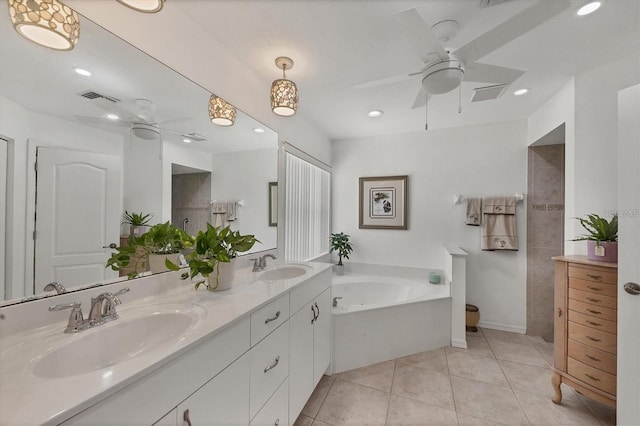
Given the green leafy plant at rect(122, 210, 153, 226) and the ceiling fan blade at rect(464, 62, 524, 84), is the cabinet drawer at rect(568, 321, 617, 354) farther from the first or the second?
the green leafy plant at rect(122, 210, 153, 226)

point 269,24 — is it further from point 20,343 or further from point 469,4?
point 20,343

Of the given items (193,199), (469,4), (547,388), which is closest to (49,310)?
(193,199)

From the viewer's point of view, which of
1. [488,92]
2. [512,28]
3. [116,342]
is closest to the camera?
[116,342]

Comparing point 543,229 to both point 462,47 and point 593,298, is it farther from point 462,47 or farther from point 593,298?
point 462,47

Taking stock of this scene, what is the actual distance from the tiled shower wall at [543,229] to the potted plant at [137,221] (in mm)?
3725

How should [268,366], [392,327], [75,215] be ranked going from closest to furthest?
1. [75,215]
2. [268,366]
3. [392,327]

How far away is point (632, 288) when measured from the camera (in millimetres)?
1298

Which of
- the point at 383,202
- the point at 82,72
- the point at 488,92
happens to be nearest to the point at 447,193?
the point at 383,202

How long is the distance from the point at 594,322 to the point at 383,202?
223 cm

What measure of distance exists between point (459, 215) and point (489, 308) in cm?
119

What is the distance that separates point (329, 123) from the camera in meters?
3.05

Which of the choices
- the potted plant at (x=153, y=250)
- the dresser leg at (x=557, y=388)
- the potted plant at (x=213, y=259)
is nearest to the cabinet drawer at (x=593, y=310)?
the dresser leg at (x=557, y=388)

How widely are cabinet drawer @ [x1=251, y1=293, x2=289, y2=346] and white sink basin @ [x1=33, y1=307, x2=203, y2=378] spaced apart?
254mm

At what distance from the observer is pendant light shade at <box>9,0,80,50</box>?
801mm
